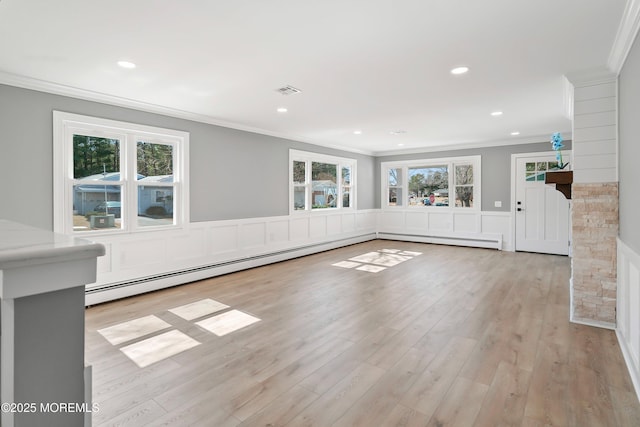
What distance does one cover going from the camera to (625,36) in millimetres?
2676

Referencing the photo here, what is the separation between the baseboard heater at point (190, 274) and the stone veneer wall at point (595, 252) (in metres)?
4.58

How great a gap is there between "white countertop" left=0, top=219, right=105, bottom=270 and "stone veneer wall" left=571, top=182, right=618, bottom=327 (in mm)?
4105

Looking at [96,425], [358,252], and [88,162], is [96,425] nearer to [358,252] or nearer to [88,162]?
[88,162]

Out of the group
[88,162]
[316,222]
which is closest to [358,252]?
[316,222]

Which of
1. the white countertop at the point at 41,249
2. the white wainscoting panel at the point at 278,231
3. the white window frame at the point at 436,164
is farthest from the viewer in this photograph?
the white window frame at the point at 436,164

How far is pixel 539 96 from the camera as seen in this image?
14.3 feet

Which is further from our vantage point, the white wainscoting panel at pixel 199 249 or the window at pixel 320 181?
the window at pixel 320 181

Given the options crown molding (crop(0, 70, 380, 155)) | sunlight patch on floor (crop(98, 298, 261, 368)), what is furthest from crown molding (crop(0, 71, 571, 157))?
sunlight patch on floor (crop(98, 298, 261, 368))

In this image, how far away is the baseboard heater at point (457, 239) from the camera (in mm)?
7910

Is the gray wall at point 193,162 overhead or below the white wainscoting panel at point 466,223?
overhead

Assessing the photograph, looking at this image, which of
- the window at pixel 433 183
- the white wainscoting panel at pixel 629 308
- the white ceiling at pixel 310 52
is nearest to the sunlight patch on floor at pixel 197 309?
the white ceiling at pixel 310 52

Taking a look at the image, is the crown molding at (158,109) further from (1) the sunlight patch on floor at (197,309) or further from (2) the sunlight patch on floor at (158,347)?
(2) the sunlight patch on floor at (158,347)

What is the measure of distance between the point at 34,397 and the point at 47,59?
11.8 feet

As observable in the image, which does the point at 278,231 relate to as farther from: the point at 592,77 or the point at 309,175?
the point at 592,77
